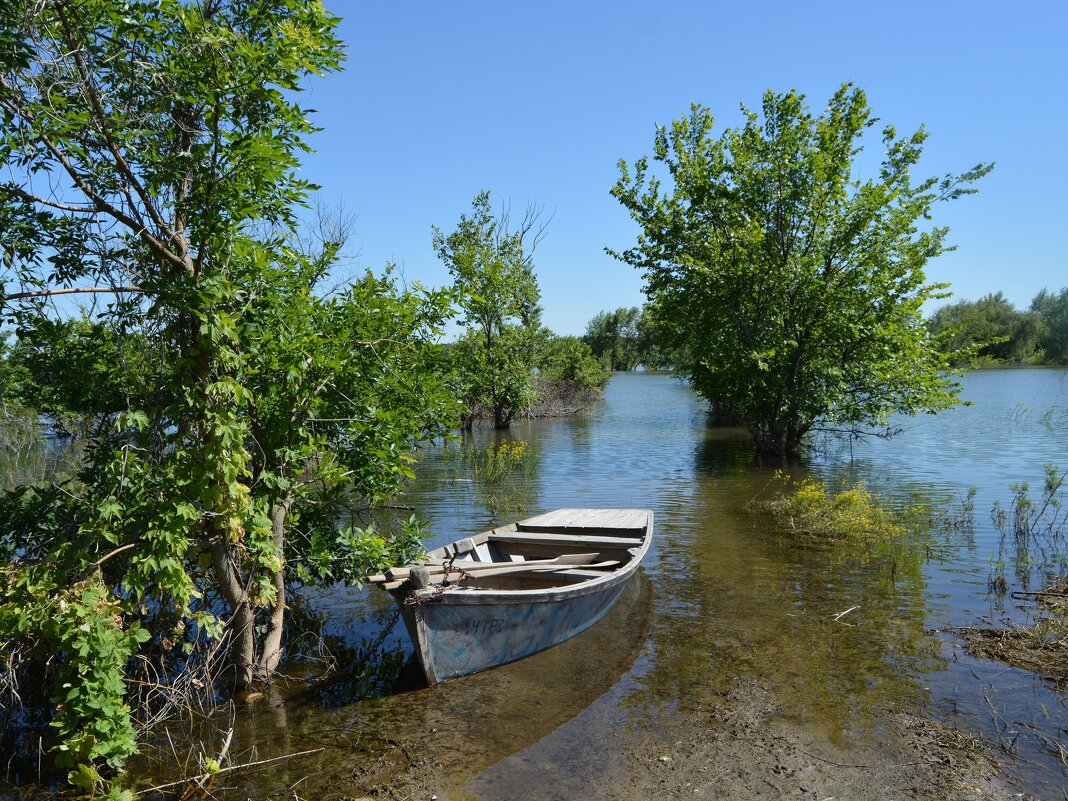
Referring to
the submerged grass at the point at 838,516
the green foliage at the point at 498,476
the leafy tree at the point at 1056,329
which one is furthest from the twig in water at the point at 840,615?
the leafy tree at the point at 1056,329

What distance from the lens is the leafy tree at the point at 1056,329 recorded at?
73.8 metres

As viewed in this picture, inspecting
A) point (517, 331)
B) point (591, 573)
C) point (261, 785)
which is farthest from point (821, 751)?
point (517, 331)

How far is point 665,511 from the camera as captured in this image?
14.7 meters

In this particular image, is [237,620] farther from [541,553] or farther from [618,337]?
[618,337]

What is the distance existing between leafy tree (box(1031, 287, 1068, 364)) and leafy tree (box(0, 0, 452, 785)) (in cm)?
8468

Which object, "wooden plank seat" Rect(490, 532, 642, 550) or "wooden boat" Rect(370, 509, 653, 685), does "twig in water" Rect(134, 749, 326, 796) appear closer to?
"wooden boat" Rect(370, 509, 653, 685)

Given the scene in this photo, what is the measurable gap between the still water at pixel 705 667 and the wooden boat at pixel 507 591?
0.84ft

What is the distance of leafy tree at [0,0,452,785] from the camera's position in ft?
16.4

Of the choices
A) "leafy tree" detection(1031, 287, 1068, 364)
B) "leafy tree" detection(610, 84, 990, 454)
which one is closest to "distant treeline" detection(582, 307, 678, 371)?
"leafy tree" detection(1031, 287, 1068, 364)

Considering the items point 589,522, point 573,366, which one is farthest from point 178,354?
point 573,366

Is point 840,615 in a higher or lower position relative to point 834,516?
lower

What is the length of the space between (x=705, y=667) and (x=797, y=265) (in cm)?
1378

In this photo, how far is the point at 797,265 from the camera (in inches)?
730

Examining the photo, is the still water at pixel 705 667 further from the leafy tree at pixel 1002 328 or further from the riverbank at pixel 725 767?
the leafy tree at pixel 1002 328
